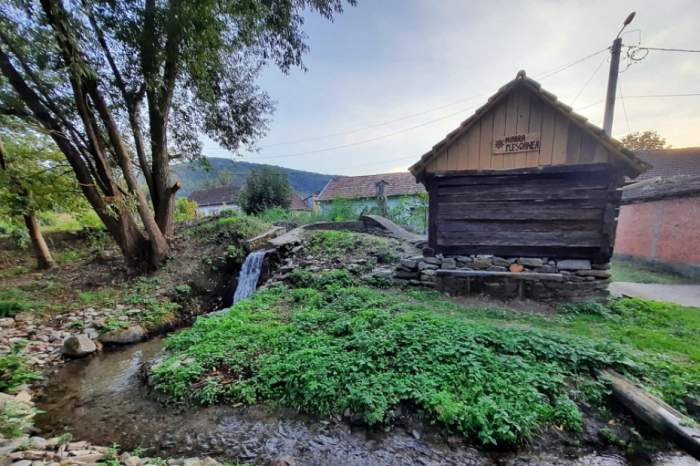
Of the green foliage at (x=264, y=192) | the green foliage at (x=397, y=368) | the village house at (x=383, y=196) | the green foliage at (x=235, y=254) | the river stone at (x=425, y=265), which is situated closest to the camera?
the green foliage at (x=397, y=368)

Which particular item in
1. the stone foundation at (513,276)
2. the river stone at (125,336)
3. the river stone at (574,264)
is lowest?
the river stone at (125,336)

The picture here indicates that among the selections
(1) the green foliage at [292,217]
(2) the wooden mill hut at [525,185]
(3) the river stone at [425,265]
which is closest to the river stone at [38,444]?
(3) the river stone at [425,265]

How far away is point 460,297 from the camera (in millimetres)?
6152

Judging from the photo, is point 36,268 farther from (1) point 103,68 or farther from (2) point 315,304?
(2) point 315,304

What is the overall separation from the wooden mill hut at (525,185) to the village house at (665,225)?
5.15 meters

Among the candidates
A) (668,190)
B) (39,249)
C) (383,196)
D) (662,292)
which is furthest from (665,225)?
(39,249)

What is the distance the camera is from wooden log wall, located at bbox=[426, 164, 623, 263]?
544 cm

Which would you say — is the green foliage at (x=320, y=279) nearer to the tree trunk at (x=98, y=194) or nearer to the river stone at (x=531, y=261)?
the river stone at (x=531, y=261)

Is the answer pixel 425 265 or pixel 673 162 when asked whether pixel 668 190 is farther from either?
pixel 425 265

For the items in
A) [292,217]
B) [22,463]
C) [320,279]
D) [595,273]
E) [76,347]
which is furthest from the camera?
[292,217]

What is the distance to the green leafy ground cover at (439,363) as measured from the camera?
300 centimetres

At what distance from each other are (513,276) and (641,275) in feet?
24.6

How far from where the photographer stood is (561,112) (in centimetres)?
530

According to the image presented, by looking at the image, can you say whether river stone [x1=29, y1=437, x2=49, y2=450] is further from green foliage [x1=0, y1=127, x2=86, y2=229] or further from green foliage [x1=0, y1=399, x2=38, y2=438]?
green foliage [x1=0, y1=127, x2=86, y2=229]
